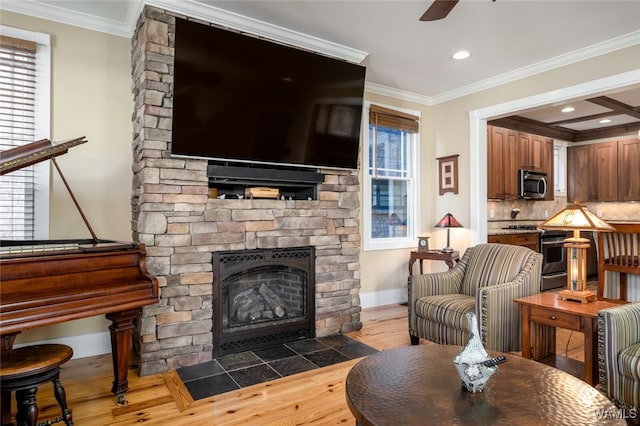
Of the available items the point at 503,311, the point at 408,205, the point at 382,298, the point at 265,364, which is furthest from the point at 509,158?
the point at 265,364

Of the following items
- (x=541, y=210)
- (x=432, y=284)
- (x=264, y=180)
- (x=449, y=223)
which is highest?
(x=264, y=180)

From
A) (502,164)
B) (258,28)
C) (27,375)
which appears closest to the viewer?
(27,375)

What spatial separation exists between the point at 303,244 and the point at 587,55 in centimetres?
325

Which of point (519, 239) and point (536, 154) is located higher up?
point (536, 154)

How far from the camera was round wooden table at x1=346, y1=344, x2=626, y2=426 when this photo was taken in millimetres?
1315

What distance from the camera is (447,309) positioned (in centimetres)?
299

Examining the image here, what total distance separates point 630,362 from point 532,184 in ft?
14.7

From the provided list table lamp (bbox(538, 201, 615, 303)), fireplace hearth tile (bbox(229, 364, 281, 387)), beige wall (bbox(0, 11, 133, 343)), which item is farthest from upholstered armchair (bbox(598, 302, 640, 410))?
beige wall (bbox(0, 11, 133, 343))

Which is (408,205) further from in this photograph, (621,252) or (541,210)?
(541,210)

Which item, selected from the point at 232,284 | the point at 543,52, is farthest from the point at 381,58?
the point at 232,284

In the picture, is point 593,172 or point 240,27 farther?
point 593,172

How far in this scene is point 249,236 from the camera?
3.21 meters

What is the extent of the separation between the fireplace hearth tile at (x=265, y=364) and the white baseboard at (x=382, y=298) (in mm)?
1180

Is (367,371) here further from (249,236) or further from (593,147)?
(593,147)
